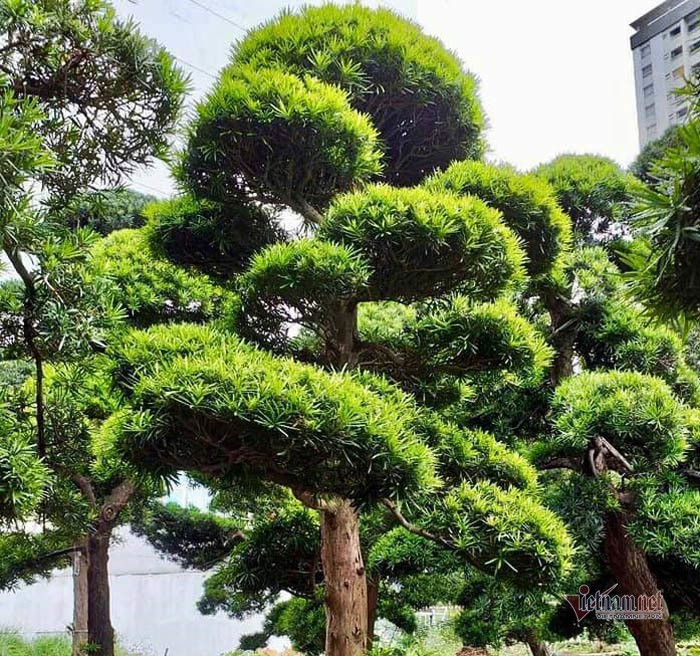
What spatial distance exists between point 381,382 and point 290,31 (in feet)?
3.58

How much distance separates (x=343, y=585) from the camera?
5.91 feet

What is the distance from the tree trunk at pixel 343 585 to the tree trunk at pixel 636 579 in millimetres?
1064

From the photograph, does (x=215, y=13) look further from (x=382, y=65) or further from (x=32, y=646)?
(x=32, y=646)

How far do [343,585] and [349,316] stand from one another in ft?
2.35

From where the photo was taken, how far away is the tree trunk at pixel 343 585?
176cm

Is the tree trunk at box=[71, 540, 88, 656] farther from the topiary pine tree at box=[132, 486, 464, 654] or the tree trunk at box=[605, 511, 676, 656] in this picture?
the tree trunk at box=[605, 511, 676, 656]

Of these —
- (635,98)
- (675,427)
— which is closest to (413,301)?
(675,427)

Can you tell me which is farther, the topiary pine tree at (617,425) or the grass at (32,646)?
the grass at (32,646)

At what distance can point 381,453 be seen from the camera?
1345mm

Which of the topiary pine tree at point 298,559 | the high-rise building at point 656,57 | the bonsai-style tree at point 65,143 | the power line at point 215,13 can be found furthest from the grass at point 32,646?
the high-rise building at point 656,57

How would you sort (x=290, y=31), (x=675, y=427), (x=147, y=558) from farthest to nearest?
(x=147, y=558) < (x=675, y=427) < (x=290, y=31)

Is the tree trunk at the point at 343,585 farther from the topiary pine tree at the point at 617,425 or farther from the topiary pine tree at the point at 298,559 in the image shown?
the topiary pine tree at the point at 617,425

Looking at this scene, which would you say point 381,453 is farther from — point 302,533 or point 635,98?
point 635,98

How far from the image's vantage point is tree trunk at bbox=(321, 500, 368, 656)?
176 centimetres
